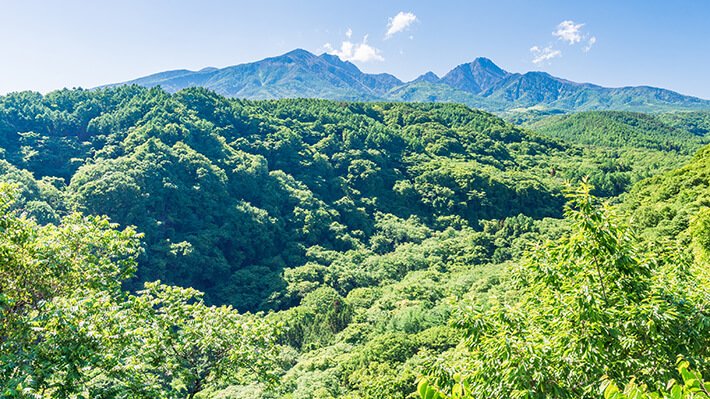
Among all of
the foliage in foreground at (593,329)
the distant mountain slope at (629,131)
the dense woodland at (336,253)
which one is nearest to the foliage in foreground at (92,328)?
the dense woodland at (336,253)

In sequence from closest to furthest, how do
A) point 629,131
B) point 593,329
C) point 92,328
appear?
point 593,329
point 92,328
point 629,131

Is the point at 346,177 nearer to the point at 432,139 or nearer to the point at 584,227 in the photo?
the point at 432,139

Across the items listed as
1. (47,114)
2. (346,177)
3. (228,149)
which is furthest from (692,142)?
(47,114)

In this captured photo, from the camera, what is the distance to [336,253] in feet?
204

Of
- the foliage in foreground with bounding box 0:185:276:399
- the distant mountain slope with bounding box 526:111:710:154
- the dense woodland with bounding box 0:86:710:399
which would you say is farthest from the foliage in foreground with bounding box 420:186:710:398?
the distant mountain slope with bounding box 526:111:710:154

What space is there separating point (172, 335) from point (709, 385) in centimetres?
955

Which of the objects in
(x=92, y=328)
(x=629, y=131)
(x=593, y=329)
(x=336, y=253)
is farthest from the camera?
(x=629, y=131)

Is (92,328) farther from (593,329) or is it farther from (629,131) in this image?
(629,131)

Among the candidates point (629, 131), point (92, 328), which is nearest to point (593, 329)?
point (92, 328)

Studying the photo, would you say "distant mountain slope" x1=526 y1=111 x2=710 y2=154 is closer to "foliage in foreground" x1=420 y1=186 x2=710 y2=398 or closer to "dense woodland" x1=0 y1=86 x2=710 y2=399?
"dense woodland" x1=0 y1=86 x2=710 y2=399

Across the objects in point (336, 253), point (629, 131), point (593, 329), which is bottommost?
point (336, 253)

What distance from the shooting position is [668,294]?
5758 mm

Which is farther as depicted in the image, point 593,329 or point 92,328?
point 92,328

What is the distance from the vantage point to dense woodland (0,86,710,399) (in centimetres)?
577
